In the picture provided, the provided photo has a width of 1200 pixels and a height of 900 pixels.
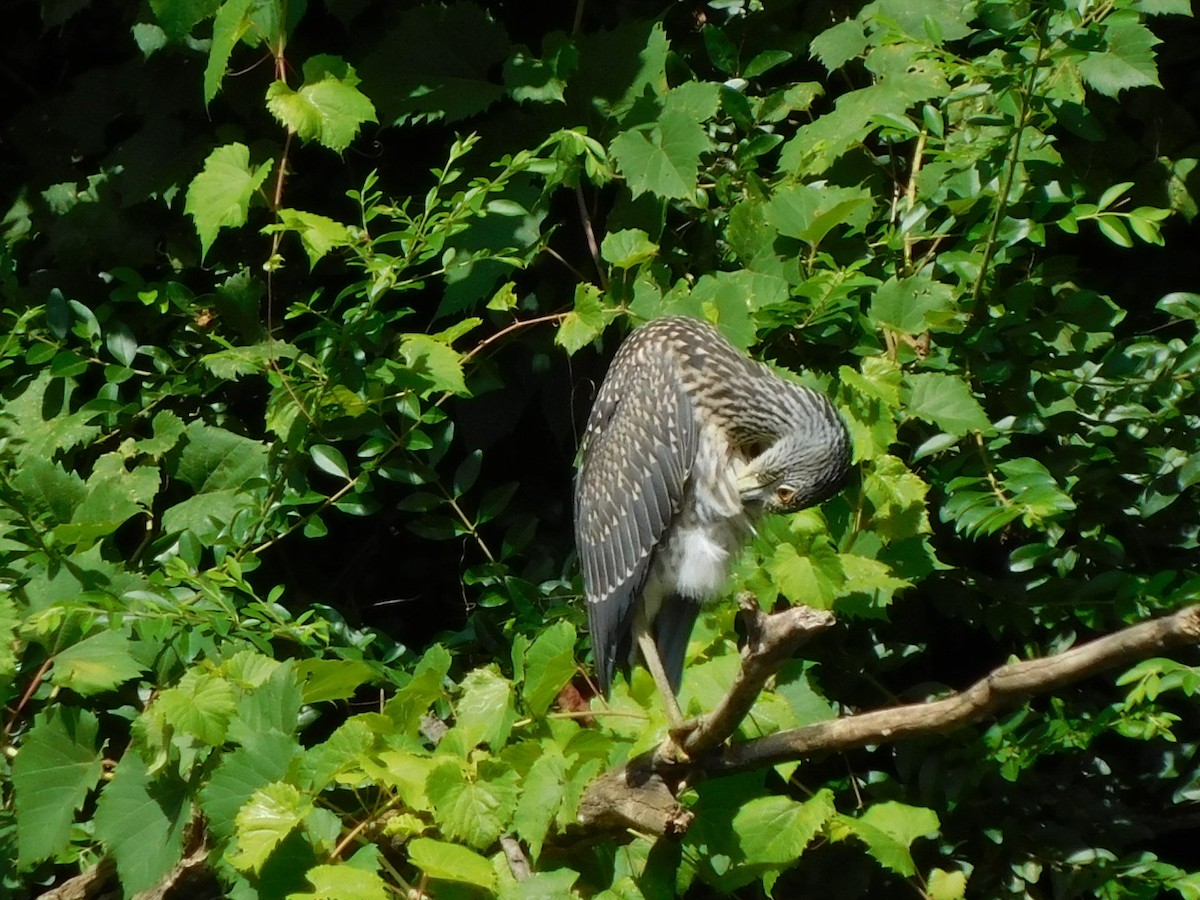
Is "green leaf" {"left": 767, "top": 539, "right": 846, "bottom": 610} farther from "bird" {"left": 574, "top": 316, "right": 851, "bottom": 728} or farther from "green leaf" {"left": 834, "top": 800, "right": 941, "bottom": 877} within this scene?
"green leaf" {"left": 834, "top": 800, "right": 941, "bottom": 877}

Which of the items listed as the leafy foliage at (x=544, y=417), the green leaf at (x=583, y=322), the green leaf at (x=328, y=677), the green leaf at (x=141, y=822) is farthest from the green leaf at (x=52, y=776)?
the green leaf at (x=583, y=322)

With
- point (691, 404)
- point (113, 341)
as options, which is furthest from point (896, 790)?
point (113, 341)

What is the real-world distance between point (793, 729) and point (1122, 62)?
4.98 ft

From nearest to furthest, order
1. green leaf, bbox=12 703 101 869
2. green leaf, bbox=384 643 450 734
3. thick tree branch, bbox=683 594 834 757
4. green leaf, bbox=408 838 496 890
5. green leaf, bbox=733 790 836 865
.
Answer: thick tree branch, bbox=683 594 834 757 < green leaf, bbox=408 838 496 890 < green leaf, bbox=733 790 836 865 < green leaf, bbox=384 643 450 734 < green leaf, bbox=12 703 101 869

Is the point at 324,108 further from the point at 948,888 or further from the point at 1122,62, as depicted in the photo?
the point at 948,888

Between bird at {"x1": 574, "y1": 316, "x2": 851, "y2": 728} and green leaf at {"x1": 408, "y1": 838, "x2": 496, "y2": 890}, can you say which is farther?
bird at {"x1": 574, "y1": 316, "x2": 851, "y2": 728}

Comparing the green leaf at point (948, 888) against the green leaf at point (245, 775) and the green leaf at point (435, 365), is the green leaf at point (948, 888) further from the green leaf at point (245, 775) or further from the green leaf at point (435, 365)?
the green leaf at point (435, 365)

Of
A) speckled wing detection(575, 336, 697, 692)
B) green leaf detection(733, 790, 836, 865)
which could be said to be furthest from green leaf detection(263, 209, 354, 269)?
green leaf detection(733, 790, 836, 865)

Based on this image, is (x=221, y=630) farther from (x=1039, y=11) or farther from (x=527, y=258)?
(x=1039, y=11)

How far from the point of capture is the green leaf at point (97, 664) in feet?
7.75

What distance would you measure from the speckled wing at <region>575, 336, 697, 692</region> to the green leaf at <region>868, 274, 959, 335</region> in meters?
0.42

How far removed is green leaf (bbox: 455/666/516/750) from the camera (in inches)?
84.9

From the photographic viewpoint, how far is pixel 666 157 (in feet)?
8.98

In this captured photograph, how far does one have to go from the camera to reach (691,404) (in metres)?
2.68
